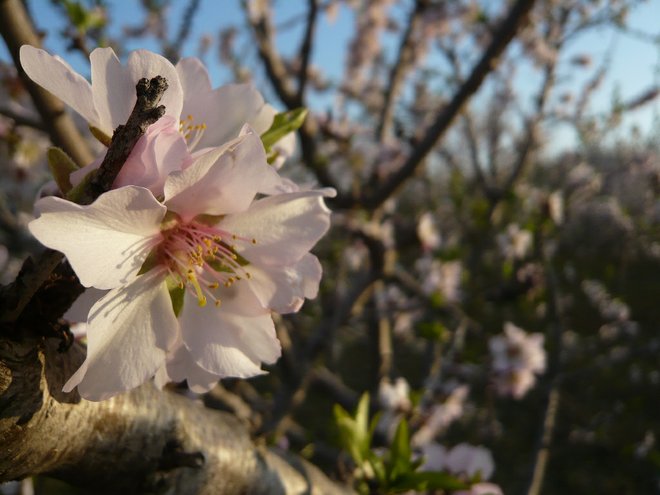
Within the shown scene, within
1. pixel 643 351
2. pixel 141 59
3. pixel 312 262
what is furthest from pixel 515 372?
pixel 141 59

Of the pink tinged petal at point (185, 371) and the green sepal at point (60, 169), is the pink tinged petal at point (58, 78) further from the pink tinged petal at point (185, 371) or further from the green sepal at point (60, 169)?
the pink tinged petal at point (185, 371)

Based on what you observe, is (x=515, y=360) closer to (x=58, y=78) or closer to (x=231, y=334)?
(x=231, y=334)

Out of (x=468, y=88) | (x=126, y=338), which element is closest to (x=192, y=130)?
(x=126, y=338)

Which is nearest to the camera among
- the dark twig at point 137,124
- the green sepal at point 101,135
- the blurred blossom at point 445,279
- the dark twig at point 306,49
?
the dark twig at point 137,124

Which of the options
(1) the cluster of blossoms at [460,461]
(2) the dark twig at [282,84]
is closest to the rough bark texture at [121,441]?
(1) the cluster of blossoms at [460,461]

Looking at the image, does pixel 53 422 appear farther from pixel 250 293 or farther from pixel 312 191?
pixel 312 191

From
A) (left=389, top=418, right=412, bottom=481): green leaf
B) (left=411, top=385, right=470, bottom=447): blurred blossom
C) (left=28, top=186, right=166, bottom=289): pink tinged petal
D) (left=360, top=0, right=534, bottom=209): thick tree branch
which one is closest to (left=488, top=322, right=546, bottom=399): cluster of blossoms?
(left=411, top=385, right=470, bottom=447): blurred blossom
